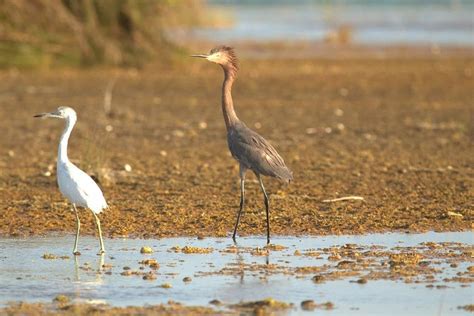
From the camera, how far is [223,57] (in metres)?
10.7

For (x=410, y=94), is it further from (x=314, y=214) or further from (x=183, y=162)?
(x=314, y=214)

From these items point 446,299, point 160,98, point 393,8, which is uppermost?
point 393,8

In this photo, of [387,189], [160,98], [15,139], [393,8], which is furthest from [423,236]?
[393,8]

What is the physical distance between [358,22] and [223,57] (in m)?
39.8

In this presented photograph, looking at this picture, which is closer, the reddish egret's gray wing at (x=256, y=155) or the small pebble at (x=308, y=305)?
the small pebble at (x=308, y=305)

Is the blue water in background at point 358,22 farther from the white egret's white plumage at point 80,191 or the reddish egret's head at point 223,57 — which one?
the white egret's white plumage at point 80,191

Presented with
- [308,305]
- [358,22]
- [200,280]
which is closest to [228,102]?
[200,280]

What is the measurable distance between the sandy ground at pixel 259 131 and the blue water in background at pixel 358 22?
1214 cm

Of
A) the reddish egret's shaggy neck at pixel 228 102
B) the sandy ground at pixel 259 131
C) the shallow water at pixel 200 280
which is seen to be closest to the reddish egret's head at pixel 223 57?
the reddish egret's shaggy neck at pixel 228 102

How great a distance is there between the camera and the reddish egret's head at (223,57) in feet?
34.9

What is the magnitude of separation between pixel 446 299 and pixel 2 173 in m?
7.27

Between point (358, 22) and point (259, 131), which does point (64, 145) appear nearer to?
point (259, 131)

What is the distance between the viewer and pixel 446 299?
25.5ft

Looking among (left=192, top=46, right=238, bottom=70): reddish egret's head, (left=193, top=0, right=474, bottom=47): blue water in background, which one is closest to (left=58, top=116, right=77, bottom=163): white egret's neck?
(left=192, top=46, right=238, bottom=70): reddish egret's head
